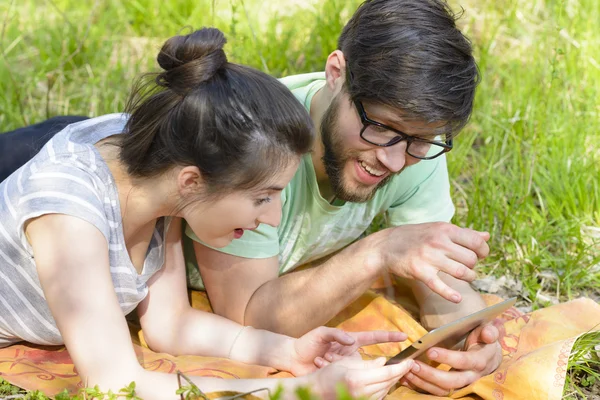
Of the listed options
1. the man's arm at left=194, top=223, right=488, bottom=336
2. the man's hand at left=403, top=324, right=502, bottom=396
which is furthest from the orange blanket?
the man's arm at left=194, top=223, right=488, bottom=336

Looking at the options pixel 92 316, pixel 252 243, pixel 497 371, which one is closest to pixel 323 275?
pixel 252 243

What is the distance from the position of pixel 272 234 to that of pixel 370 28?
2.62 ft

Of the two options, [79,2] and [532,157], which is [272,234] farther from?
[79,2]

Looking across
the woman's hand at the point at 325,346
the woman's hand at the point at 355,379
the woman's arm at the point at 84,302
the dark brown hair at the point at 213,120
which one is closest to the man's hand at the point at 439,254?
the woman's hand at the point at 325,346

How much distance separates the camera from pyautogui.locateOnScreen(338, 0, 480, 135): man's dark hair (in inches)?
97.5

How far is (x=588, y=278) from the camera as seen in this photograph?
11.0 feet

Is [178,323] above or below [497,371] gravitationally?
above

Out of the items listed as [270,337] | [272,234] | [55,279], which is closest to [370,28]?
[272,234]

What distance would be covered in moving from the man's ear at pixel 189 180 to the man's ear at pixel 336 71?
0.71 meters

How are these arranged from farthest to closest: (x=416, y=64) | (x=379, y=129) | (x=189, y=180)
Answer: (x=379, y=129) → (x=416, y=64) → (x=189, y=180)

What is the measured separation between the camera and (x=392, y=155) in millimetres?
2619

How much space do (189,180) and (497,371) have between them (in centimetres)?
127

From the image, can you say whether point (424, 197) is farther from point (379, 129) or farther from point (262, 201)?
point (262, 201)

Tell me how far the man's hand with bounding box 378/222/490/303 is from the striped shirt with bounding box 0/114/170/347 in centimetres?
81
